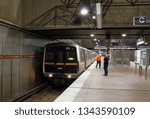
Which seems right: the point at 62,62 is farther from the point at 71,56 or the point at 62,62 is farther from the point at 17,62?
the point at 17,62

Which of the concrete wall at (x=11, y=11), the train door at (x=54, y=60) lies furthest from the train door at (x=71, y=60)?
the concrete wall at (x=11, y=11)

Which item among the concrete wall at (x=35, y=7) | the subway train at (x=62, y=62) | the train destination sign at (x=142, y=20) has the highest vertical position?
the concrete wall at (x=35, y=7)

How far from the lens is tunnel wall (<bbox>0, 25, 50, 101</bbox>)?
965 cm

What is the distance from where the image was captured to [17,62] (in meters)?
11.2

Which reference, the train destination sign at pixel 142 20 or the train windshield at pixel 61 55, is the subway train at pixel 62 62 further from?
the train destination sign at pixel 142 20

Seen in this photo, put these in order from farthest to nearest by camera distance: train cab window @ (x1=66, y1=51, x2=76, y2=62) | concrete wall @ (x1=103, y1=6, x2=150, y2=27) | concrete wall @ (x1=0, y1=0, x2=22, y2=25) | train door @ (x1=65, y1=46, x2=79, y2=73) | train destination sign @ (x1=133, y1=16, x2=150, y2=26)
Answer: train cab window @ (x1=66, y1=51, x2=76, y2=62) → train door @ (x1=65, y1=46, x2=79, y2=73) → concrete wall @ (x1=103, y1=6, x2=150, y2=27) → train destination sign @ (x1=133, y1=16, x2=150, y2=26) → concrete wall @ (x1=0, y1=0, x2=22, y2=25)

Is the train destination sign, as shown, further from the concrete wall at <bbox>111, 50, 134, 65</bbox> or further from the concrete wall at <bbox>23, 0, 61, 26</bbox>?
the concrete wall at <bbox>111, 50, 134, 65</bbox>

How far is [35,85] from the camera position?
14.7 meters

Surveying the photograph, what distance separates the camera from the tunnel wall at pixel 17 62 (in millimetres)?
9648

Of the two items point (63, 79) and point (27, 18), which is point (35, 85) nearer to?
point (63, 79)

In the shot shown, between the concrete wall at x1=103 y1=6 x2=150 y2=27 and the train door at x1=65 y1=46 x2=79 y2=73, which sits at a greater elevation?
the concrete wall at x1=103 y1=6 x2=150 y2=27

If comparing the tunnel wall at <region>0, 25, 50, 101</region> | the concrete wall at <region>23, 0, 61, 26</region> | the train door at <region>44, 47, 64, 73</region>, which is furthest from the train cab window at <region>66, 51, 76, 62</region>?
the concrete wall at <region>23, 0, 61, 26</region>

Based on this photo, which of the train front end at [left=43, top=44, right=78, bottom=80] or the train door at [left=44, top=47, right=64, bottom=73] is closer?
the train front end at [left=43, top=44, right=78, bottom=80]

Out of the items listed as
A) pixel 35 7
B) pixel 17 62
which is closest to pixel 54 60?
pixel 17 62
